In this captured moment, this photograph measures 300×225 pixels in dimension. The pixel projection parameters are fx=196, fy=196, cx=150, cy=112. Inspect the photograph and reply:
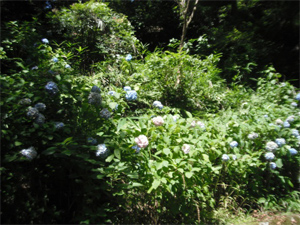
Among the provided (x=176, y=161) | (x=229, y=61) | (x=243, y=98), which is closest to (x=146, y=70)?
(x=243, y=98)

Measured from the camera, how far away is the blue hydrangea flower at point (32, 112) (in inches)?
50.5

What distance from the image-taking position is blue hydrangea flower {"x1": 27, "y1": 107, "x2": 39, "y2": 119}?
4.21ft

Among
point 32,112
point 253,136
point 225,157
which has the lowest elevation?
point 225,157

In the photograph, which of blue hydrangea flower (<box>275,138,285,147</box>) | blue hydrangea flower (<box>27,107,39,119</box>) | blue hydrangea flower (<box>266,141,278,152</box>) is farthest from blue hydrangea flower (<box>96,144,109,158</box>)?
blue hydrangea flower (<box>275,138,285,147</box>)

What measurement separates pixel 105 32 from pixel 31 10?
6.18ft

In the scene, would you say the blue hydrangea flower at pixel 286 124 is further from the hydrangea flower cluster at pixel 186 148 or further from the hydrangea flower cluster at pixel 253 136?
the hydrangea flower cluster at pixel 186 148

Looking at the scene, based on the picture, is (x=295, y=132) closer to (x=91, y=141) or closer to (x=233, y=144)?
(x=233, y=144)

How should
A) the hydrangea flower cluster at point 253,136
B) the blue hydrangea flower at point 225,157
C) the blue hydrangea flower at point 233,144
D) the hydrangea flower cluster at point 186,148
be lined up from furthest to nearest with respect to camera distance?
the hydrangea flower cluster at point 253,136, the blue hydrangea flower at point 233,144, the blue hydrangea flower at point 225,157, the hydrangea flower cluster at point 186,148

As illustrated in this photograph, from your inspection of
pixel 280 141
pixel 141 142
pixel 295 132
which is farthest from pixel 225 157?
pixel 295 132

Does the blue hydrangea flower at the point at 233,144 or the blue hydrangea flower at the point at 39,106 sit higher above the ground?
the blue hydrangea flower at the point at 39,106

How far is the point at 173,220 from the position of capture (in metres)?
1.65

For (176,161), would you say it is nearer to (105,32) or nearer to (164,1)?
(105,32)

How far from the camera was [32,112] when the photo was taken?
128cm

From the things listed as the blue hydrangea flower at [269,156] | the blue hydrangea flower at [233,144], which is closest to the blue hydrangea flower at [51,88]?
the blue hydrangea flower at [233,144]
